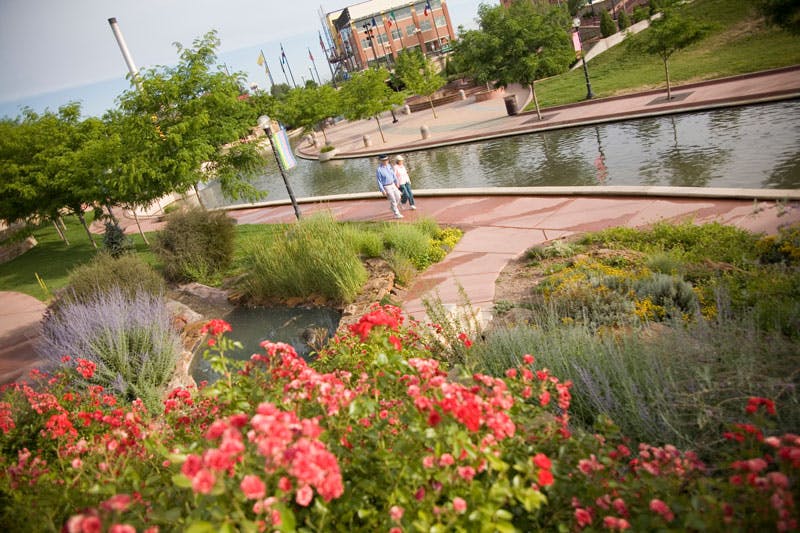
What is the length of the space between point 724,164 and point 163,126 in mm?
12777

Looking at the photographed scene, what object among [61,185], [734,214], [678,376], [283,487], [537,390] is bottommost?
[734,214]

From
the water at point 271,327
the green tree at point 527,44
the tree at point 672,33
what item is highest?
the green tree at point 527,44

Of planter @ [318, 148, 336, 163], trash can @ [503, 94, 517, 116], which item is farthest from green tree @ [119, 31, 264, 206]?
planter @ [318, 148, 336, 163]

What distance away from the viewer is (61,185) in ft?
44.9

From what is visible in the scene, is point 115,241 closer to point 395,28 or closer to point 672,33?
point 672,33

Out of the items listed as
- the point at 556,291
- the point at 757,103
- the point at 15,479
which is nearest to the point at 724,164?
the point at 757,103

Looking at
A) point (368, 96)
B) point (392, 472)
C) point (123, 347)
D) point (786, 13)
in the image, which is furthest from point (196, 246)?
point (368, 96)

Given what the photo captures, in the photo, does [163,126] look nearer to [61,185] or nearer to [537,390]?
[61,185]

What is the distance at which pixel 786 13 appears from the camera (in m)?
13.7

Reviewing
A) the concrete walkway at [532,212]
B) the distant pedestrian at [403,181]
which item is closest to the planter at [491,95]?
the concrete walkway at [532,212]

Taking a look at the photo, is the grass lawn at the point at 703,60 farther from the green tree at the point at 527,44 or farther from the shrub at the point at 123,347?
the shrub at the point at 123,347

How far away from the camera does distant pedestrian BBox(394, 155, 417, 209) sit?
1105 cm

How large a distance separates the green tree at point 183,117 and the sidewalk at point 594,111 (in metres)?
10.9

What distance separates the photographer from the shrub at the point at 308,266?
7.48m
